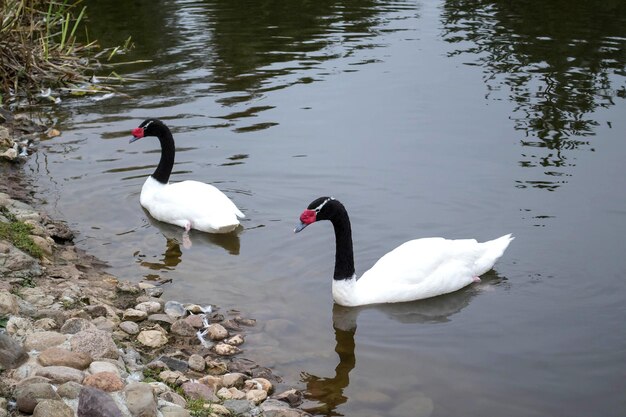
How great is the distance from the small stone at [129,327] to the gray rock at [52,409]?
2.14 m

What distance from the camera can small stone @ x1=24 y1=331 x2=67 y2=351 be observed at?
610 centimetres

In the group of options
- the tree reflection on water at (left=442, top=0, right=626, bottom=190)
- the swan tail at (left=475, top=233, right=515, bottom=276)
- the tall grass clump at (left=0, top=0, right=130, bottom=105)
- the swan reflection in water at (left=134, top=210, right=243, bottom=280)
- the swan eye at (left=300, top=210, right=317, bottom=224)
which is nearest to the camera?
the swan eye at (left=300, top=210, right=317, bottom=224)

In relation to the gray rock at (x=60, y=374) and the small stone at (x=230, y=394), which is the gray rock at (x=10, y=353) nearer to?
the gray rock at (x=60, y=374)

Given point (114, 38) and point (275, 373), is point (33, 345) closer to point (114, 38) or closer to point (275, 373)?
point (275, 373)

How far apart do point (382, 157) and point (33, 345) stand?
6.75 metres

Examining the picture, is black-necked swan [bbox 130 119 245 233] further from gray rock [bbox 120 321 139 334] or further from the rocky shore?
gray rock [bbox 120 321 139 334]

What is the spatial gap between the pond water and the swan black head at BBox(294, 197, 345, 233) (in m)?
0.72

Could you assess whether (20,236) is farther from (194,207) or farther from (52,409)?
(52,409)

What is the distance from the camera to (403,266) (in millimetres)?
8461

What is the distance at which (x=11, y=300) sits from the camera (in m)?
6.66

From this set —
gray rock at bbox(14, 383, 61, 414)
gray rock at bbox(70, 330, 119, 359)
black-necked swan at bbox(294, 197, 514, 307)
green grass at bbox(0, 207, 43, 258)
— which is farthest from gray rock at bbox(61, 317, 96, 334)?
black-necked swan at bbox(294, 197, 514, 307)

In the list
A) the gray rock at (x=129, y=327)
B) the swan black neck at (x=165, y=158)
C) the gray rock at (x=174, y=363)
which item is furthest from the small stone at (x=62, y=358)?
the swan black neck at (x=165, y=158)

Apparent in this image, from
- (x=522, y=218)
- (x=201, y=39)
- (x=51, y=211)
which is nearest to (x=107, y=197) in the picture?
(x=51, y=211)

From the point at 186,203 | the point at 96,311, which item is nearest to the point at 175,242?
the point at 186,203
